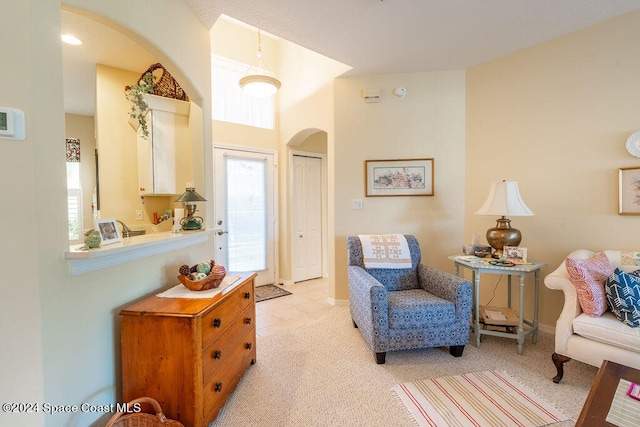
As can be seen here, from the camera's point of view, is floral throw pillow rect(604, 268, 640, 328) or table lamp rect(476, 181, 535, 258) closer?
floral throw pillow rect(604, 268, 640, 328)

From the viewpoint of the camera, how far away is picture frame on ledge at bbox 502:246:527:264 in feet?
7.67

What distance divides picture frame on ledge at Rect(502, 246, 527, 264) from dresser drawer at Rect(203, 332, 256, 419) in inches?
91.0

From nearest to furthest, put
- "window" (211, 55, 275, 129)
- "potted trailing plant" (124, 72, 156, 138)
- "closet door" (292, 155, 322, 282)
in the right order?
"potted trailing plant" (124, 72, 156, 138)
"window" (211, 55, 275, 129)
"closet door" (292, 155, 322, 282)

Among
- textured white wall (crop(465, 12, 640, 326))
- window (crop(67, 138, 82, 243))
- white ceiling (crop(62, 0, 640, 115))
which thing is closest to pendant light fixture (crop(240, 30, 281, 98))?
white ceiling (crop(62, 0, 640, 115))

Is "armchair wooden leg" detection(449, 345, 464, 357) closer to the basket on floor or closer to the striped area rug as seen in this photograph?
the striped area rug

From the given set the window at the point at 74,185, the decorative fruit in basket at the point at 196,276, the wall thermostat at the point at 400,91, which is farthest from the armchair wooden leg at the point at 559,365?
the window at the point at 74,185

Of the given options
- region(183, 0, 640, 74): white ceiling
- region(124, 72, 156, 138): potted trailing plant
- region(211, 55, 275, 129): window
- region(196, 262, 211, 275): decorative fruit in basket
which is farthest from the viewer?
region(211, 55, 275, 129): window

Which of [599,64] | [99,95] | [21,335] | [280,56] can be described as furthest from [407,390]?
[280,56]

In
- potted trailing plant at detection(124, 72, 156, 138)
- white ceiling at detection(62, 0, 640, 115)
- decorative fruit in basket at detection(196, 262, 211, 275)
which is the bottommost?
decorative fruit in basket at detection(196, 262, 211, 275)

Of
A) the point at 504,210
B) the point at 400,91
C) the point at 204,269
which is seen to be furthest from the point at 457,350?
the point at 400,91

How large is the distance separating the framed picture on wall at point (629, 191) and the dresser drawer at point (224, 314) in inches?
125

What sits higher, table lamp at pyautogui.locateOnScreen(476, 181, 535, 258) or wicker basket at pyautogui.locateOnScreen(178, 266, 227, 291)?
table lamp at pyautogui.locateOnScreen(476, 181, 535, 258)

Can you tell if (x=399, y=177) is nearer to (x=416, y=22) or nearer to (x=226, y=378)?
(x=416, y=22)

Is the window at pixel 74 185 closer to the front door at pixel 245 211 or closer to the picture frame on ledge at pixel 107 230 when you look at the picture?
the front door at pixel 245 211
